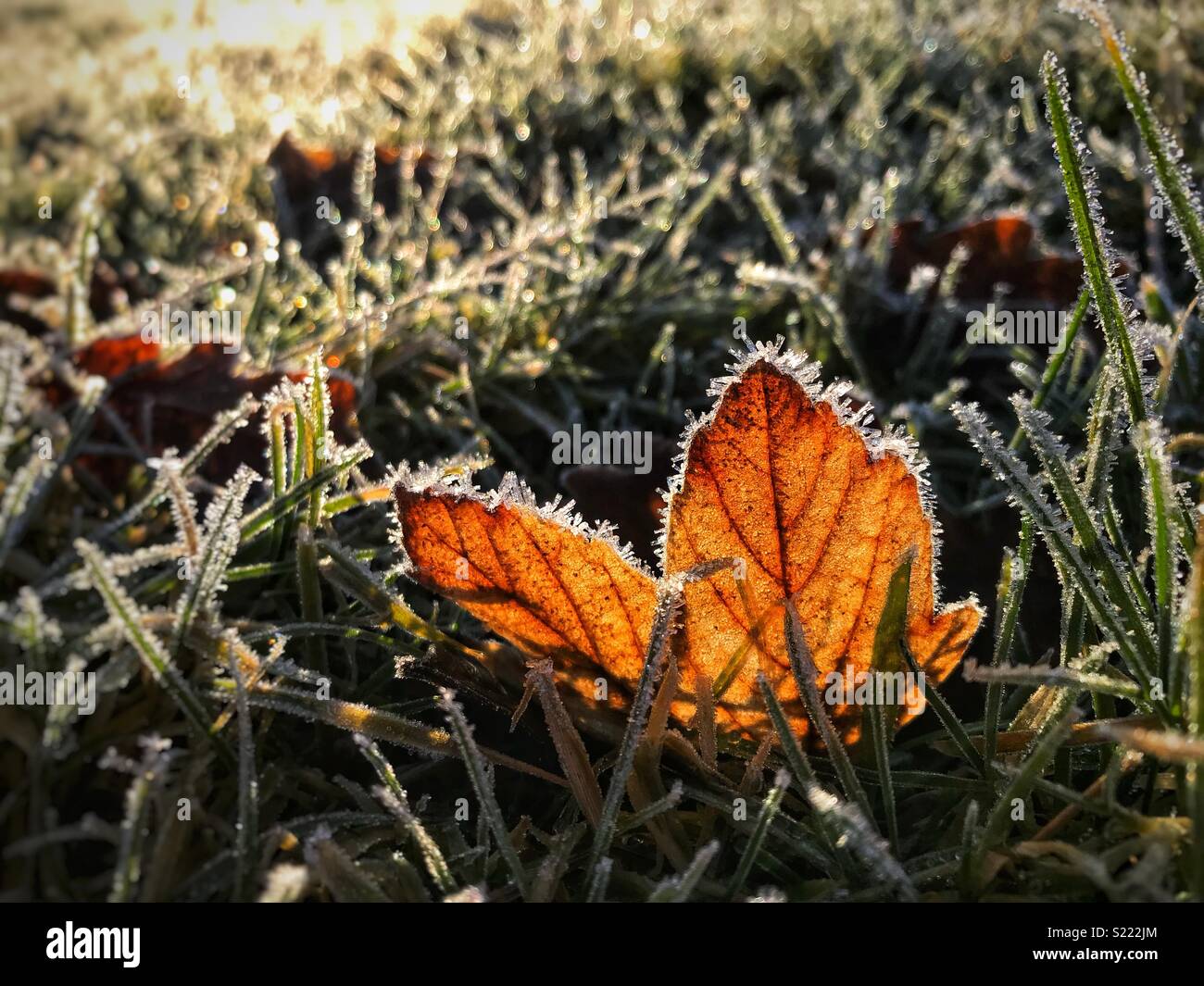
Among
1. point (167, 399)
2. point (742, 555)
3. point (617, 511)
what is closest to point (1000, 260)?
point (617, 511)

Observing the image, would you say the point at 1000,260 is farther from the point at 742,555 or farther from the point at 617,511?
the point at 742,555

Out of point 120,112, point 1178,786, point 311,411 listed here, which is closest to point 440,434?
point 311,411

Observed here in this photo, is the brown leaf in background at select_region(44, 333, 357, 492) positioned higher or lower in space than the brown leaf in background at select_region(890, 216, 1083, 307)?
lower

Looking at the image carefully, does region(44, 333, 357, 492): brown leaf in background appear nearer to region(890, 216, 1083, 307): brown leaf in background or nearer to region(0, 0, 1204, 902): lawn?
region(0, 0, 1204, 902): lawn

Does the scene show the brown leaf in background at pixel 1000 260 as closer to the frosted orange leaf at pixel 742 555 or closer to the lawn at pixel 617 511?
the lawn at pixel 617 511

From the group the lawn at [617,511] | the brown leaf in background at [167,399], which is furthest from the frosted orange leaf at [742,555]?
the brown leaf in background at [167,399]

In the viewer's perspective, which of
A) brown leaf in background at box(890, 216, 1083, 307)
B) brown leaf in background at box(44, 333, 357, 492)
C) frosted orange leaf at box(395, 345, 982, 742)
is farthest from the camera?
brown leaf in background at box(890, 216, 1083, 307)

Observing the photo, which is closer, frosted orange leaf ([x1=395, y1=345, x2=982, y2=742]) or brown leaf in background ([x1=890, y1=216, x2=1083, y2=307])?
frosted orange leaf ([x1=395, y1=345, x2=982, y2=742])

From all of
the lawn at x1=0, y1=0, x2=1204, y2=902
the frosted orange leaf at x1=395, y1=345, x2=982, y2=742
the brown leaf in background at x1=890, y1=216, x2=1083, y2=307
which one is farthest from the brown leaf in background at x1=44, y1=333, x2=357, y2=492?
the brown leaf in background at x1=890, y1=216, x2=1083, y2=307
